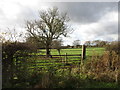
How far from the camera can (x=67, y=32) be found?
626 inches

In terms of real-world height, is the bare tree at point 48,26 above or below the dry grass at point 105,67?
above

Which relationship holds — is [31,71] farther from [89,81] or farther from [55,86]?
[89,81]

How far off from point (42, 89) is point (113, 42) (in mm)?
5653

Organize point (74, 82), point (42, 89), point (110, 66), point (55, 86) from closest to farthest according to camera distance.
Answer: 1. point (42, 89)
2. point (55, 86)
3. point (74, 82)
4. point (110, 66)

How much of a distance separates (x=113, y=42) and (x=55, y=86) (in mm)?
5138

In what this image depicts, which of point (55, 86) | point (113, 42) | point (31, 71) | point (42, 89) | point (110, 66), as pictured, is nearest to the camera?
point (42, 89)

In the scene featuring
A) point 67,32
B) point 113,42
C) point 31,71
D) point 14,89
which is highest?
point 67,32

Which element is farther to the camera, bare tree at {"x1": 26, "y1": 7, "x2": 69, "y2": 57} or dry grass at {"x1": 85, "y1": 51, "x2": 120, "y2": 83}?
bare tree at {"x1": 26, "y1": 7, "x2": 69, "y2": 57}

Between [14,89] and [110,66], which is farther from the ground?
[110,66]

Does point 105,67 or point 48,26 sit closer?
point 105,67

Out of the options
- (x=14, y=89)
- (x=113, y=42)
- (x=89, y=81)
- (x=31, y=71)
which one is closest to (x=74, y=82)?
(x=89, y=81)

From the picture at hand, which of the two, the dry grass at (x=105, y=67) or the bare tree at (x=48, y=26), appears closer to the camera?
the dry grass at (x=105, y=67)

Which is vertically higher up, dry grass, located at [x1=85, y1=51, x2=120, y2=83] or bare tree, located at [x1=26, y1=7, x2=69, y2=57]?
bare tree, located at [x1=26, y1=7, x2=69, y2=57]

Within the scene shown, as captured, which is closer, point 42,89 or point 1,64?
point 42,89
